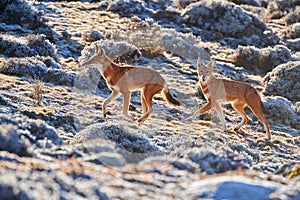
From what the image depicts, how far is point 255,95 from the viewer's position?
15.6 m

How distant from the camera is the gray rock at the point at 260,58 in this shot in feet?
78.1

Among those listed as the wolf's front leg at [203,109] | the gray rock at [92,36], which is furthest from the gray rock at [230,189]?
the gray rock at [92,36]

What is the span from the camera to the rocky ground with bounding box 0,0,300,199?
5.68m

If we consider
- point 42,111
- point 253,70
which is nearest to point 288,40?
point 253,70

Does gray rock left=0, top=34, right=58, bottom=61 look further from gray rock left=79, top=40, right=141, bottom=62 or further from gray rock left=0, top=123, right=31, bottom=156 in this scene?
gray rock left=0, top=123, right=31, bottom=156

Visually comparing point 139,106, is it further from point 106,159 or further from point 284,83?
point 106,159

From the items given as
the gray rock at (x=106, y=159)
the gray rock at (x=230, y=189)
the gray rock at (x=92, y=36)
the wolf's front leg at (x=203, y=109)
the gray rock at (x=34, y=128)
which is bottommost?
the gray rock at (x=92, y=36)

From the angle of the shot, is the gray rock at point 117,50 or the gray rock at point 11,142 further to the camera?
the gray rock at point 117,50

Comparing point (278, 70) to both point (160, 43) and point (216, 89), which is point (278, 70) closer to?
point (160, 43)

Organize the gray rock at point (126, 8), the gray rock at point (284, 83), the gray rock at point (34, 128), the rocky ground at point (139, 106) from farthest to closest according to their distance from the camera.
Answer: the gray rock at point (126, 8) < the gray rock at point (284, 83) < the gray rock at point (34, 128) < the rocky ground at point (139, 106)

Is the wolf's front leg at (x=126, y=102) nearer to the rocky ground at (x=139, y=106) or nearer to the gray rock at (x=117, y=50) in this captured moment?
the rocky ground at (x=139, y=106)

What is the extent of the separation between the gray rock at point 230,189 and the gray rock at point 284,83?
15535 mm

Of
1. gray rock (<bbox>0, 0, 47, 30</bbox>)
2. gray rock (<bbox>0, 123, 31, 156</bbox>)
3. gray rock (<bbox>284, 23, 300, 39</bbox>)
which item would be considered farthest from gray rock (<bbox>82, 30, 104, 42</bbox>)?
gray rock (<bbox>0, 123, 31, 156</bbox>)

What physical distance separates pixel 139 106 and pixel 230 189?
37.4ft
